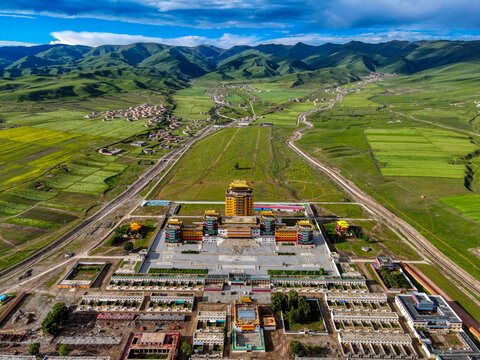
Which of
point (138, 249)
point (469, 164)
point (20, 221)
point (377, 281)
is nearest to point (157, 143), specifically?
point (20, 221)

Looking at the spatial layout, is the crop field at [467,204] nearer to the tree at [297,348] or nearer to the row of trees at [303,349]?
the row of trees at [303,349]

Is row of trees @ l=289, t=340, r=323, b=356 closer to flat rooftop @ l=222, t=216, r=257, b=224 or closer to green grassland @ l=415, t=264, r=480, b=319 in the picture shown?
flat rooftop @ l=222, t=216, r=257, b=224

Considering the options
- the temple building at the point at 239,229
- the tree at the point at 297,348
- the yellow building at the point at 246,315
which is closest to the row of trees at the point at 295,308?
the yellow building at the point at 246,315

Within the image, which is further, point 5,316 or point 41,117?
point 41,117

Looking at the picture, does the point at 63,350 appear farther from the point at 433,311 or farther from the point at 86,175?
the point at 86,175

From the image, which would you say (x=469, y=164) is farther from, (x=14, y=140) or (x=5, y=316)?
(x=14, y=140)

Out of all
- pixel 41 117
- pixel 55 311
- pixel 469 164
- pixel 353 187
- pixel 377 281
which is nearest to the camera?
pixel 55 311
